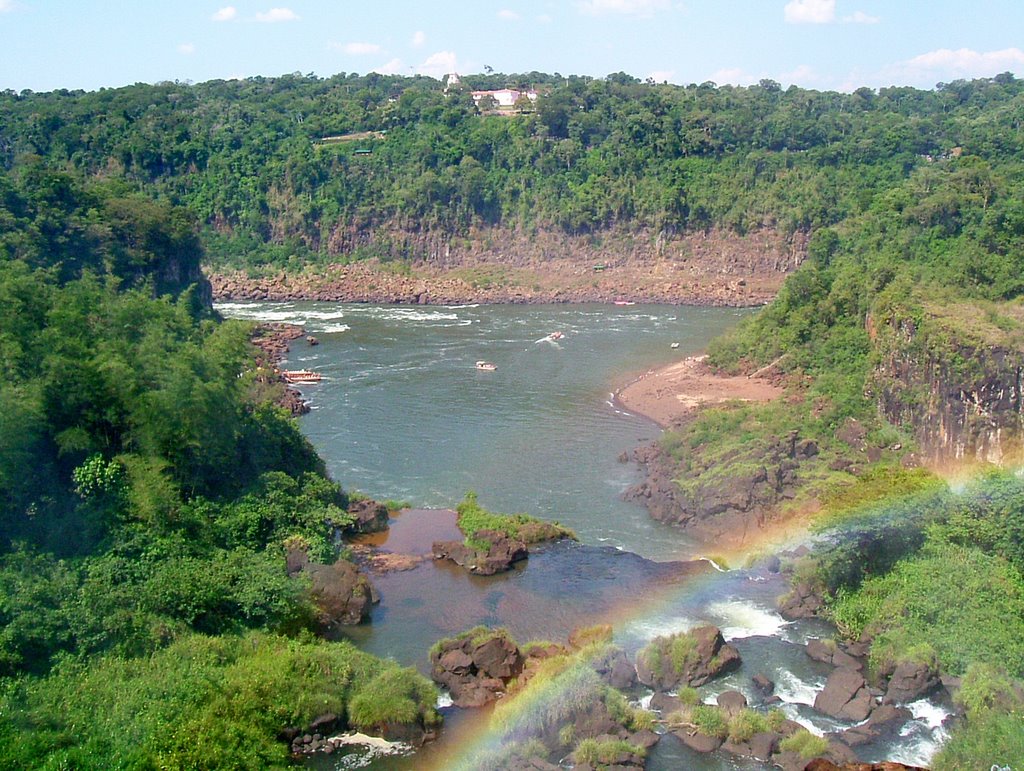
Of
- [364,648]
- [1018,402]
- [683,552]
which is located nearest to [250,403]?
[364,648]

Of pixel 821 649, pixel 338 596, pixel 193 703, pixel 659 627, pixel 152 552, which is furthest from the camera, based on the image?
pixel 338 596

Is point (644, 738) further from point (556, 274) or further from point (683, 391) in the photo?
point (556, 274)

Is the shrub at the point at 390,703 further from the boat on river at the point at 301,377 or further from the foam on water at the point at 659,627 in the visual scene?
the boat on river at the point at 301,377

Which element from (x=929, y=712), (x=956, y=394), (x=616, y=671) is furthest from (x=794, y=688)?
(x=956, y=394)

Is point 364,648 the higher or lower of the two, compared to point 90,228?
lower

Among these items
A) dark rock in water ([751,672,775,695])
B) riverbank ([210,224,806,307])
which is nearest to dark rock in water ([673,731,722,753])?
dark rock in water ([751,672,775,695])

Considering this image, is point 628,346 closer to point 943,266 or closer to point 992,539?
point 943,266

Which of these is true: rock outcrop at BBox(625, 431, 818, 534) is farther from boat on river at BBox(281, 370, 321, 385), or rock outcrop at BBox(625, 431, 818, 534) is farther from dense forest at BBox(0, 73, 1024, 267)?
dense forest at BBox(0, 73, 1024, 267)
